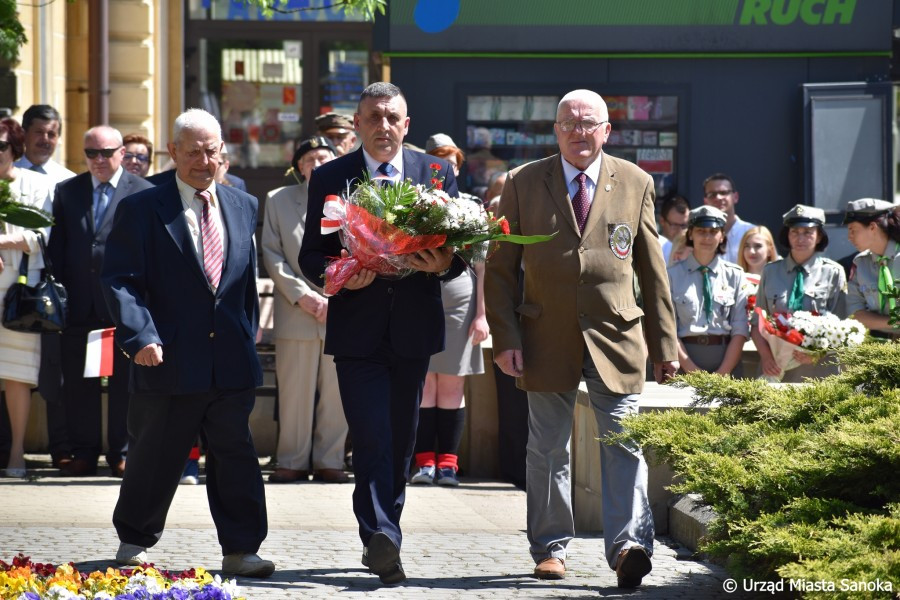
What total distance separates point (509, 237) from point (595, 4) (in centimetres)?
728

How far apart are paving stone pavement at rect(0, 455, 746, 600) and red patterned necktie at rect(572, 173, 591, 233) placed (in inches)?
63.3

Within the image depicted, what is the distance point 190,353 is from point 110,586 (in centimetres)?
156

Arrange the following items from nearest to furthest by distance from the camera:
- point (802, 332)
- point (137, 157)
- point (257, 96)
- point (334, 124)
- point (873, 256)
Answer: point (802, 332)
point (873, 256)
point (334, 124)
point (137, 157)
point (257, 96)

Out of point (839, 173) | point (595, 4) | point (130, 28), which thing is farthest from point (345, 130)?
point (130, 28)

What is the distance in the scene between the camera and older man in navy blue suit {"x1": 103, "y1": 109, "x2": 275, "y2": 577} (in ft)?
21.4

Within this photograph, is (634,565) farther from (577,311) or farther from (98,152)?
(98,152)

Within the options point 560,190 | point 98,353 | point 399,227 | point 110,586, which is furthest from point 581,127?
point 98,353

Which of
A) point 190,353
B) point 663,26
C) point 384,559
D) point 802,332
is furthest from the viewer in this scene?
point 663,26

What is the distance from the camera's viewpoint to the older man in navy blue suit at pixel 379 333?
6508 millimetres

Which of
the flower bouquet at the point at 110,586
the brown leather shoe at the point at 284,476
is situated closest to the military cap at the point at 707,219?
the brown leather shoe at the point at 284,476

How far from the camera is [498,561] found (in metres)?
7.02

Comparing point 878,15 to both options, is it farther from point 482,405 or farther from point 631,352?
point 631,352

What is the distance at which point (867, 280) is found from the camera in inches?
375

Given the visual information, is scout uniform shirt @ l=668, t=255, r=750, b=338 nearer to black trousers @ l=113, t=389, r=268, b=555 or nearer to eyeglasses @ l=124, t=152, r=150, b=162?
black trousers @ l=113, t=389, r=268, b=555
